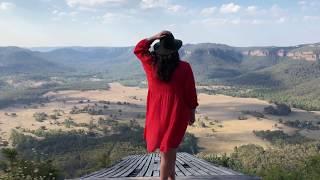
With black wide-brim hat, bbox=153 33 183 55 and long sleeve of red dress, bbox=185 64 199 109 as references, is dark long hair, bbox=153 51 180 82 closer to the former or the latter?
black wide-brim hat, bbox=153 33 183 55

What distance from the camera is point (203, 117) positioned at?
147000mm

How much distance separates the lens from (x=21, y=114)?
490 feet

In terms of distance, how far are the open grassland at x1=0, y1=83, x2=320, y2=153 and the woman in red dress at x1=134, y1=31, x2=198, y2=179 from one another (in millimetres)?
88460

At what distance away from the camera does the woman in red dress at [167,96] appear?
639cm

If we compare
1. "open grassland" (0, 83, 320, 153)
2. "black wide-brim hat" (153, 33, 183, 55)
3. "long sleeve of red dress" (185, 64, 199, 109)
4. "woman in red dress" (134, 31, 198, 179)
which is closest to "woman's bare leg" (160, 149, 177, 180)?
"woman in red dress" (134, 31, 198, 179)

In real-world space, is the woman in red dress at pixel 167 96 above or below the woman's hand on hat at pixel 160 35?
below

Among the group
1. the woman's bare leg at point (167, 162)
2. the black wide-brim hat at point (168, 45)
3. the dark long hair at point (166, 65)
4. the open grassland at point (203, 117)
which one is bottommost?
the open grassland at point (203, 117)

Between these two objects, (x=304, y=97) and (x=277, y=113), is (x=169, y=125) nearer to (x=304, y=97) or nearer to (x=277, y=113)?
(x=277, y=113)

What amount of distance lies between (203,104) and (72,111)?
51138 mm

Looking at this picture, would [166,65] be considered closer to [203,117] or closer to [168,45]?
[168,45]

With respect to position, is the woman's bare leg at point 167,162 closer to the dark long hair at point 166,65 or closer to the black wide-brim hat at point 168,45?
the dark long hair at point 166,65

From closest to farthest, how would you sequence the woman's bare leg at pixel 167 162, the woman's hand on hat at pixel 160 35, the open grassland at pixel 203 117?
the woman's hand on hat at pixel 160 35 < the woman's bare leg at pixel 167 162 < the open grassland at pixel 203 117

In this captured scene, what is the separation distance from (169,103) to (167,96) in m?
0.10

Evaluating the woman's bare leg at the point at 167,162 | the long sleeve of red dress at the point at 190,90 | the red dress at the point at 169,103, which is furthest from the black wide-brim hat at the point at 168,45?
the woman's bare leg at the point at 167,162
